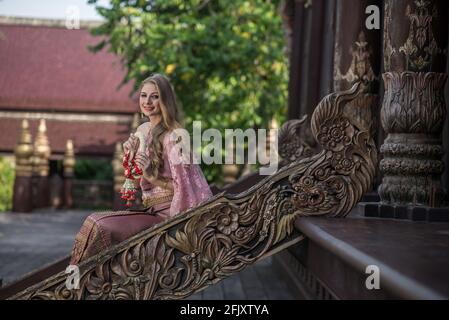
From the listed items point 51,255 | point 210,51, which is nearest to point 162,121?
Result: point 51,255

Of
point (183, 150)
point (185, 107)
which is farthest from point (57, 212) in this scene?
point (183, 150)

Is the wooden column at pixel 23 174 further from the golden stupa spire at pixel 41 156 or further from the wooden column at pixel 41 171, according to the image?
the golden stupa spire at pixel 41 156

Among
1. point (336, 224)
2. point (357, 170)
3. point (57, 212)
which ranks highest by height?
point (357, 170)

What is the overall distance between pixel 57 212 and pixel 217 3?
7749 millimetres

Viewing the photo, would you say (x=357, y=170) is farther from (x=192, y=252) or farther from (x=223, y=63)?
(x=223, y=63)

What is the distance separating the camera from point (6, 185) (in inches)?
802

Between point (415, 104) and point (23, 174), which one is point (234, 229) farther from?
point (23, 174)

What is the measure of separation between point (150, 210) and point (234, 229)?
65 centimetres

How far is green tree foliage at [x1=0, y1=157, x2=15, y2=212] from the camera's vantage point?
790 inches

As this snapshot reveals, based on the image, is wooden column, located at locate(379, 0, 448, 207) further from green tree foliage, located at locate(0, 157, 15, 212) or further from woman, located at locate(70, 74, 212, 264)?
green tree foliage, located at locate(0, 157, 15, 212)

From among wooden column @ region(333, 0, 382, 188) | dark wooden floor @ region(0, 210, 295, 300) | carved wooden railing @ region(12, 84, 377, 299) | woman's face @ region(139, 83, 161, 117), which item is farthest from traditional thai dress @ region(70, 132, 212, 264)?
dark wooden floor @ region(0, 210, 295, 300)

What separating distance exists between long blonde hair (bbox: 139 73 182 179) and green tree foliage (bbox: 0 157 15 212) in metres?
16.8

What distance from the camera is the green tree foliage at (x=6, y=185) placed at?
790 inches

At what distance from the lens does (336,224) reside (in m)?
3.23
